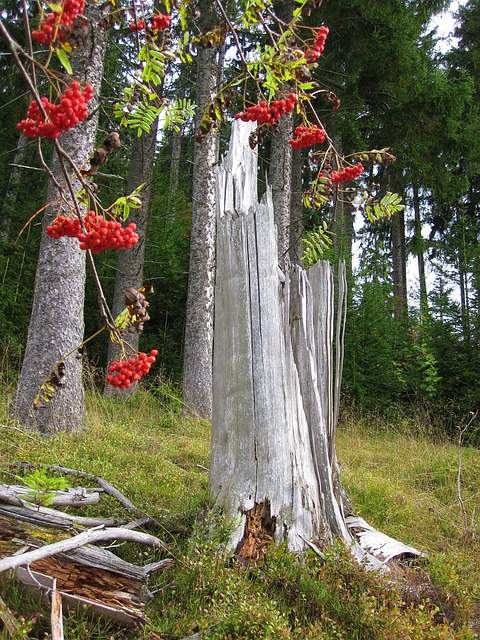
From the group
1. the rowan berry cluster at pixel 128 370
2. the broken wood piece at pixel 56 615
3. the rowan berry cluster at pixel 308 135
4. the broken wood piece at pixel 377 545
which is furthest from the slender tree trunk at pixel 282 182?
the rowan berry cluster at pixel 128 370

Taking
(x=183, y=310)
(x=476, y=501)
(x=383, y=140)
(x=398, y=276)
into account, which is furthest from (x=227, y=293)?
(x=398, y=276)

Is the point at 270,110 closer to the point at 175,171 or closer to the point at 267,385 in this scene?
the point at 267,385

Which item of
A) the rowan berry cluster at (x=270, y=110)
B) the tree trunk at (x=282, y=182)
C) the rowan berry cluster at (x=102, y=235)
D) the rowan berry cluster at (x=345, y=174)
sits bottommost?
the rowan berry cluster at (x=102, y=235)

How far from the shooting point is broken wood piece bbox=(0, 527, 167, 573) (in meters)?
2.34

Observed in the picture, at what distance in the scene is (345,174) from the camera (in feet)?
9.23

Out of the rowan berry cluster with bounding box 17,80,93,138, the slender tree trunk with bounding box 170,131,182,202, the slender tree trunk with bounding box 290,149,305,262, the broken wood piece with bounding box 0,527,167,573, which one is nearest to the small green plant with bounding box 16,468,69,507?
the broken wood piece with bounding box 0,527,167,573

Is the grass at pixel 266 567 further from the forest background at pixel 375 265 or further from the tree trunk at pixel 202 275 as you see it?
the forest background at pixel 375 265

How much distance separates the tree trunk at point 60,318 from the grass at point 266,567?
0.27 metres

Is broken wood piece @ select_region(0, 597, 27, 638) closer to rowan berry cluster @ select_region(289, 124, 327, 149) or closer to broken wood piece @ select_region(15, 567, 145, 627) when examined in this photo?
broken wood piece @ select_region(15, 567, 145, 627)

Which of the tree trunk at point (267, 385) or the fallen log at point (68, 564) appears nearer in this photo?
the fallen log at point (68, 564)

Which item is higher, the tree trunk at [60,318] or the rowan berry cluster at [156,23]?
the rowan berry cluster at [156,23]

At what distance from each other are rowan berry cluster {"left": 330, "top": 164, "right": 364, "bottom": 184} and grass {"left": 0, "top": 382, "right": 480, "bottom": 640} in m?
2.01

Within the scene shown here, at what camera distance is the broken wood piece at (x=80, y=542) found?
7.67 feet

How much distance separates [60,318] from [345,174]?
11.7ft
